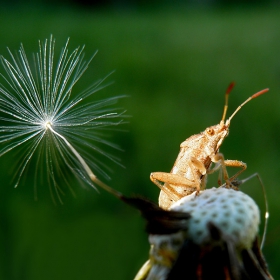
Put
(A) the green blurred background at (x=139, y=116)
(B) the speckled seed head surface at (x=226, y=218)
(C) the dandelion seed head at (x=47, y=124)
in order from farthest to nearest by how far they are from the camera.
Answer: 1. (A) the green blurred background at (x=139, y=116)
2. (C) the dandelion seed head at (x=47, y=124)
3. (B) the speckled seed head surface at (x=226, y=218)

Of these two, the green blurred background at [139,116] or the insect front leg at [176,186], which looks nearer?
the insect front leg at [176,186]

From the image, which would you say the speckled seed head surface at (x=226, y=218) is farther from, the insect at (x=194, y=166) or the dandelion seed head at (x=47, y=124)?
the dandelion seed head at (x=47, y=124)

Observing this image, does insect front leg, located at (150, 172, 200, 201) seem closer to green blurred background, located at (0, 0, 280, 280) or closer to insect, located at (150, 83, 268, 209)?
insect, located at (150, 83, 268, 209)

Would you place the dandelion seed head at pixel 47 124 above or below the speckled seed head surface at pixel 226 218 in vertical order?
above

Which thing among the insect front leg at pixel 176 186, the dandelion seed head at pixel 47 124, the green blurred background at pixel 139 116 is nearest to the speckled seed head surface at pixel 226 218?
the green blurred background at pixel 139 116

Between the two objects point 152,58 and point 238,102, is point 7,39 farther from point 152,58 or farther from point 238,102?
point 238,102

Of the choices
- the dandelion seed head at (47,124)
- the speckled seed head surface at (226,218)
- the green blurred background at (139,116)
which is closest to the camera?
the speckled seed head surface at (226,218)

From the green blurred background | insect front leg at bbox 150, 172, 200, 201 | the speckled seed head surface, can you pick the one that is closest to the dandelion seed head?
insect front leg at bbox 150, 172, 200, 201
